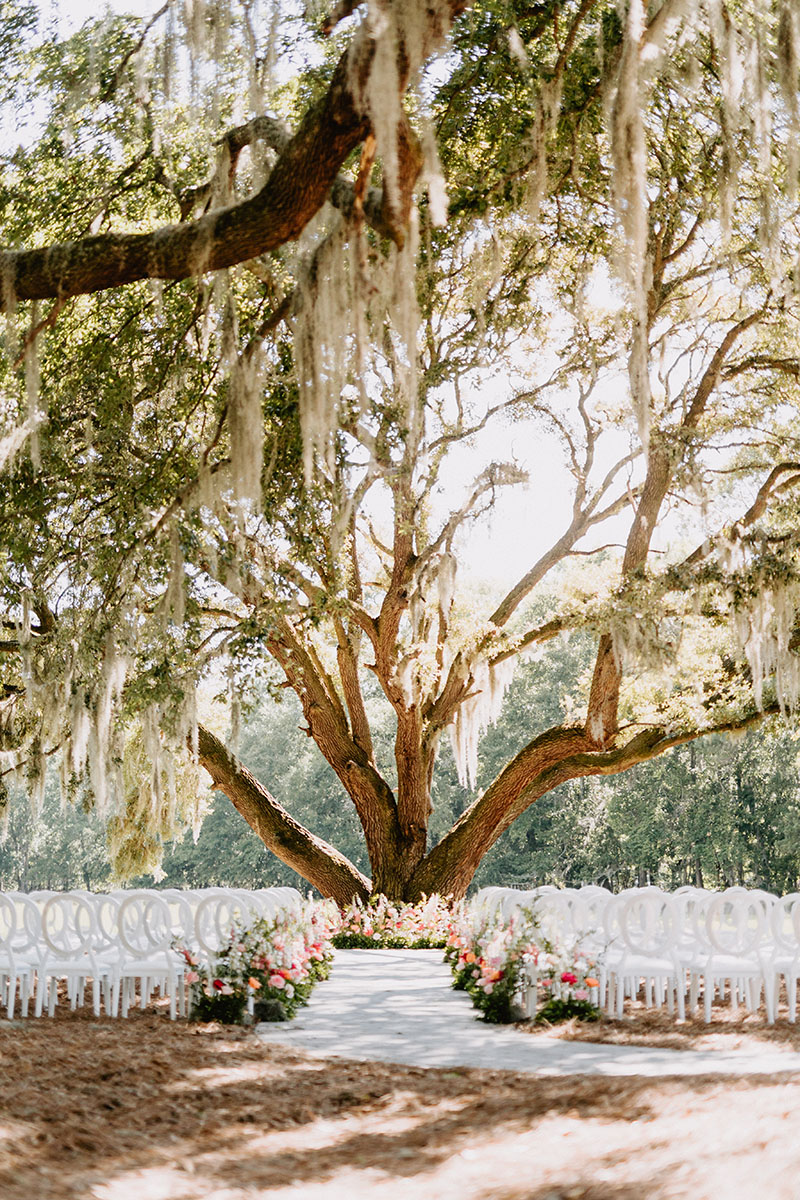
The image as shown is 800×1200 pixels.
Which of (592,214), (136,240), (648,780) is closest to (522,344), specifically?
(592,214)

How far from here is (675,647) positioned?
387 inches

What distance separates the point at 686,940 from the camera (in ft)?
21.7

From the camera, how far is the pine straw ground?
263cm

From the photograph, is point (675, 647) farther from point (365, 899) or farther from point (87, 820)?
→ point (87, 820)

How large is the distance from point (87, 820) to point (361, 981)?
3063 centimetres

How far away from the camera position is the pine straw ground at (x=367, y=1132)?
2627 millimetres

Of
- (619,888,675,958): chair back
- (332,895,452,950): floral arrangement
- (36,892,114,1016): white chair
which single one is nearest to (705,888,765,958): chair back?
(619,888,675,958): chair back

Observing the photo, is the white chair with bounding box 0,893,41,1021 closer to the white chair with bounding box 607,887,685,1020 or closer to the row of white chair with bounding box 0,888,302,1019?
the row of white chair with bounding box 0,888,302,1019

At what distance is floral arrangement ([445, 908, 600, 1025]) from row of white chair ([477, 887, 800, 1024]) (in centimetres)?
10

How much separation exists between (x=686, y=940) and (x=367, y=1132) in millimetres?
3697

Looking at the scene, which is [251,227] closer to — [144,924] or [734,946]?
[144,924]

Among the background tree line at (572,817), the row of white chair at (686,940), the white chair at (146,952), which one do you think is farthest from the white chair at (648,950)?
the background tree line at (572,817)

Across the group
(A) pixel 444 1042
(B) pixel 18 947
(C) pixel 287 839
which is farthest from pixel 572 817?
(A) pixel 444 1042

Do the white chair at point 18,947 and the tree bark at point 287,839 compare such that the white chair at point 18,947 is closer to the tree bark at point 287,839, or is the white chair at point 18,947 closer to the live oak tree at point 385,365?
the live oak tree at point 385,365
